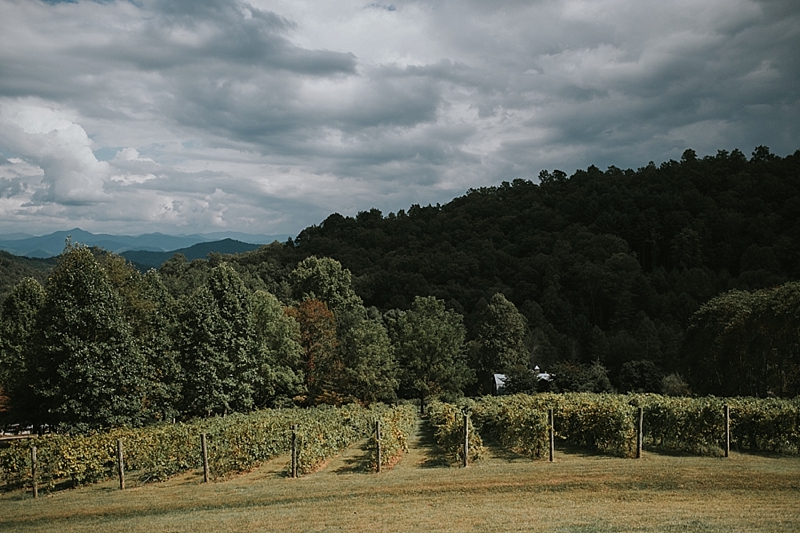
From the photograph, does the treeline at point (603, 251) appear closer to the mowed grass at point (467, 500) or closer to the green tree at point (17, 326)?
the mowed grass at point (467, 500)

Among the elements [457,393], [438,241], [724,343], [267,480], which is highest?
[438,241]

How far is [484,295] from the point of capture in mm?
73438

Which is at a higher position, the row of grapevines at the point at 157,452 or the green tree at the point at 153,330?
the green tree at the point at 153,330

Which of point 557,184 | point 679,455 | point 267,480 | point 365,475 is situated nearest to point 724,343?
point 679,455

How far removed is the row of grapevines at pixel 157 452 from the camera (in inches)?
662

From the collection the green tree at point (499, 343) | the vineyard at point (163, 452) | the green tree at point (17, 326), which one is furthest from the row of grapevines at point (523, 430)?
the green tree at point (499, 343)

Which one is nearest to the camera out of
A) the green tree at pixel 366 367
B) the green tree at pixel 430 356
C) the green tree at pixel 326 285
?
the green tree at pixel 366 367

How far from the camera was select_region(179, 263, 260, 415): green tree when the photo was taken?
29141mm

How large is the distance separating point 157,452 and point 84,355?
6.99 meters

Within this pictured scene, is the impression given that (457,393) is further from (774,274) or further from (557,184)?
(557,184)

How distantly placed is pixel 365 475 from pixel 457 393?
25.1 meters

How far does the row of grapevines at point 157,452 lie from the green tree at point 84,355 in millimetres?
3533

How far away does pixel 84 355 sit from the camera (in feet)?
71.9

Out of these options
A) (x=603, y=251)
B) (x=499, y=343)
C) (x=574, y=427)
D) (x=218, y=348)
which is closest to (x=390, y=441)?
(x=574, y=427)
